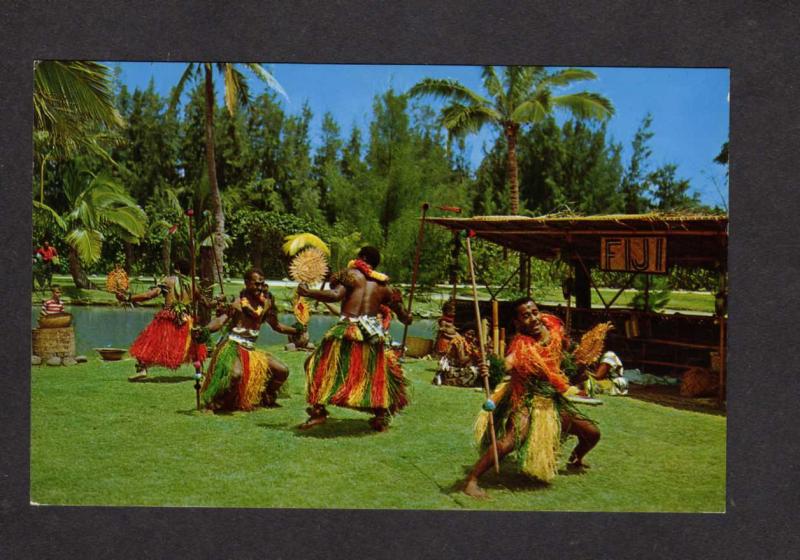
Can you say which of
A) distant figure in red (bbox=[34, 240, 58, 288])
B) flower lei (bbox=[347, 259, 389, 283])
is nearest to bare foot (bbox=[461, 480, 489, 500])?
flower lei (bbox=[347, 259, 389, 283])

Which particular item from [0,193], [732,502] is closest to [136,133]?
[0,193]

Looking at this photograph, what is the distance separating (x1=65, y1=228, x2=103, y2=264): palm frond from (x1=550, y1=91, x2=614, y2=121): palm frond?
12.7 feet

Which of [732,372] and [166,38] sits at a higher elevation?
[166,38]

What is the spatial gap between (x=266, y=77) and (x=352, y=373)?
241cm

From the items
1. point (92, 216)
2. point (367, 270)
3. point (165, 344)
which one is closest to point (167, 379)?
point (165, 344)

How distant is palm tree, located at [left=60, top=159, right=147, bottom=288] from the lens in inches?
279

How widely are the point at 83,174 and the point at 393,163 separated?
8.37ft

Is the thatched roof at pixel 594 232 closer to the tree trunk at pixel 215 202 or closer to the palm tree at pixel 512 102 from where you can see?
the palm tree at pixel 512 102

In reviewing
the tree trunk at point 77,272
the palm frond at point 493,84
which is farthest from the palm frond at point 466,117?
the tree trunk at point 77,272

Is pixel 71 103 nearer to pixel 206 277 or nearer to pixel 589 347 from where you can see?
pixel 206 277

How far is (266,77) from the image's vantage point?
6.78m

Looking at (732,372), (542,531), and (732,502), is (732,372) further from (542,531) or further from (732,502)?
(542,531)

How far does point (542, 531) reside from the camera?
6.45m

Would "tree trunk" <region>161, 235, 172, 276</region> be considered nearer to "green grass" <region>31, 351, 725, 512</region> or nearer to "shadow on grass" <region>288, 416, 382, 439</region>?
"green grass" <region>31, 351, 725, 512</region>
